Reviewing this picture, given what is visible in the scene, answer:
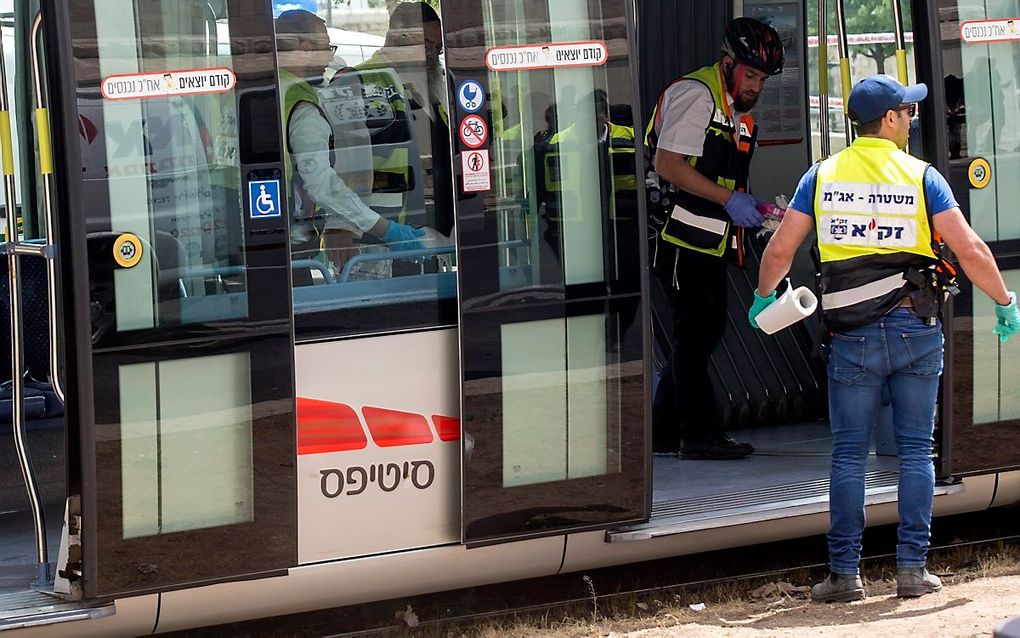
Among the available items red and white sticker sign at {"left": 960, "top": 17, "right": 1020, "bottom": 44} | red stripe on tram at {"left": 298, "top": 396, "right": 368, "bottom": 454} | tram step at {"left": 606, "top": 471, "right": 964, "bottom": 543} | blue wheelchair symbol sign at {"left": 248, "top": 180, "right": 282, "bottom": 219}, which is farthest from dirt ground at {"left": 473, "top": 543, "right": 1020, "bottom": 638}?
red and white sticker sign at {"left": 960, "top": 17, "right": 1020, "bottom": 44}

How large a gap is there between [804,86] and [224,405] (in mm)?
4084

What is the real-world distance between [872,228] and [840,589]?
134 cm

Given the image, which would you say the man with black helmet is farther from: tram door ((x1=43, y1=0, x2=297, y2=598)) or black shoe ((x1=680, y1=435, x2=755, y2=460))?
A: tram door ((x1=43, y1=0, x2=297, y2=598))

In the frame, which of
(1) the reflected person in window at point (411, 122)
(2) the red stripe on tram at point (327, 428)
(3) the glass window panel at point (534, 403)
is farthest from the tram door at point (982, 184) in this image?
(2) the red stripe on tram at point (327, 428)

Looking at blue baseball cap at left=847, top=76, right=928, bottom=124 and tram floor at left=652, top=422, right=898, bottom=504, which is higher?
blue baseball cap at left=847, top=76, right=928, bottom=124

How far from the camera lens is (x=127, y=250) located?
443 centimetres

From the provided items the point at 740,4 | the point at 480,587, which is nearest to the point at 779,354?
the point at 740,4

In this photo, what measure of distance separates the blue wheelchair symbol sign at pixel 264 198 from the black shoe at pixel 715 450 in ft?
9.02

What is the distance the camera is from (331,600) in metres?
4.93

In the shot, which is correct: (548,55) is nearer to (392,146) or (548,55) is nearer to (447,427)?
(392,146)

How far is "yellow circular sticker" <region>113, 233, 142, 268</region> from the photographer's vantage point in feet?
14.5

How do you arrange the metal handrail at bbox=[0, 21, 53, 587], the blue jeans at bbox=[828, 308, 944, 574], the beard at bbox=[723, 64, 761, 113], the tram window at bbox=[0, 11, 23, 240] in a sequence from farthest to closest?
1. the beard at bbox=[723, 64, 761, 113]
2. the tram window at bbox=[0, 11, 23, 240]
3. the blue jeans at bbox=[828, 308, 944, 574]
4. the metal handrail at bbox=[0, 21, 53, 587]

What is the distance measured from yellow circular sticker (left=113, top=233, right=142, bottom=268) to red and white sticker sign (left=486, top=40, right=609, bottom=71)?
1309 mm

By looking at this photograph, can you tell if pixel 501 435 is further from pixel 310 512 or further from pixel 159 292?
pixel 159 292
